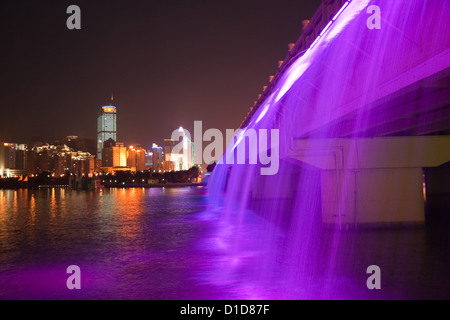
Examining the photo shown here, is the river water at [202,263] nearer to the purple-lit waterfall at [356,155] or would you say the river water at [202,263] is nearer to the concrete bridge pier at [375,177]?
the purple-lit waterfall at [356,155]

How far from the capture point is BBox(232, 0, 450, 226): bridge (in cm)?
945

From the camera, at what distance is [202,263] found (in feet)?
37.1

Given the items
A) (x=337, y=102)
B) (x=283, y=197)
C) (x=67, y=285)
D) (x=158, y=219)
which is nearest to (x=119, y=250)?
(x=67, y=285)

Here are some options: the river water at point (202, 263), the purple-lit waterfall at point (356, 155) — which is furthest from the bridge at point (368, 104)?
the river water at point (202, 263)

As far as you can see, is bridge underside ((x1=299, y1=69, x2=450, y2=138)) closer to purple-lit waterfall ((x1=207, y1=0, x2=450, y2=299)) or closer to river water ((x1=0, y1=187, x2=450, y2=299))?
purple-lit waterfall ((x1=207, y1=0, x2=450, y2=299))

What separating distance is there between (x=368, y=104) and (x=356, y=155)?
205 inches

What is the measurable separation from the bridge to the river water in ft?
4.73

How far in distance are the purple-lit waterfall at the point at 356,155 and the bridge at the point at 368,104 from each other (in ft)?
0.12

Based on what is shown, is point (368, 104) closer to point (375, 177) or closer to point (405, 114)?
point (405, 114)

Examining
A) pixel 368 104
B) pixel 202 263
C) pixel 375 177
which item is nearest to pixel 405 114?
pixel 375 177

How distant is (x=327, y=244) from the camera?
554 inches

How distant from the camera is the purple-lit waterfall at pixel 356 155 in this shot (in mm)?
8938

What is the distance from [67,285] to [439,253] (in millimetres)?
8798

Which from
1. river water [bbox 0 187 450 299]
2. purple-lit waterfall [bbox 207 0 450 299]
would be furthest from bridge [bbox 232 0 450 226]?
river water [bbox 0 187 450 299]
